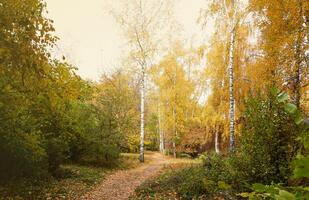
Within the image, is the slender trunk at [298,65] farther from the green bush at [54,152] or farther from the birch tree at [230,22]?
the green bush at [54,152]

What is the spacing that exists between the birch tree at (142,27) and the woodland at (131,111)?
69 mm

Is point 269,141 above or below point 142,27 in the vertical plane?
below

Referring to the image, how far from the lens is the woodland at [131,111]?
6.71 metres

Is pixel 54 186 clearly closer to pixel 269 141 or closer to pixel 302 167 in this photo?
pixel 269 141

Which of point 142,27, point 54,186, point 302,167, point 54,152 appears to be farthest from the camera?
point 142,27

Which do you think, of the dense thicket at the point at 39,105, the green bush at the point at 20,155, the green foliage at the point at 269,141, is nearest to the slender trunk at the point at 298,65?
the green foliage at the point at 269,141

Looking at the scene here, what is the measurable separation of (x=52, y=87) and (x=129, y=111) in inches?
655

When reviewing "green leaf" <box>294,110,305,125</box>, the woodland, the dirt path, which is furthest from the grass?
"green leaf" <box>294,110,305,125</box>

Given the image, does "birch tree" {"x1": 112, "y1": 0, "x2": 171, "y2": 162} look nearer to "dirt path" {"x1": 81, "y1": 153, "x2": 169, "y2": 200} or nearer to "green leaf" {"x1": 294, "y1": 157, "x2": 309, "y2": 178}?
"dirt path" {"x1": 81, "y1": 153, "x2": 169, "y2": 200}

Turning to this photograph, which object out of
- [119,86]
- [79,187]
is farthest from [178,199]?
[119,86]

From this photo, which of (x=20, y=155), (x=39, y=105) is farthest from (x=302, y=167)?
(x=20, y=155)

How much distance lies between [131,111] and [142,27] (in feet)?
21.6

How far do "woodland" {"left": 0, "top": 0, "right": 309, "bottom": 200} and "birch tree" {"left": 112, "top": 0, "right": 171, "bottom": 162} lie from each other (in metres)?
0.07

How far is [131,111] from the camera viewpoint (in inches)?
986
